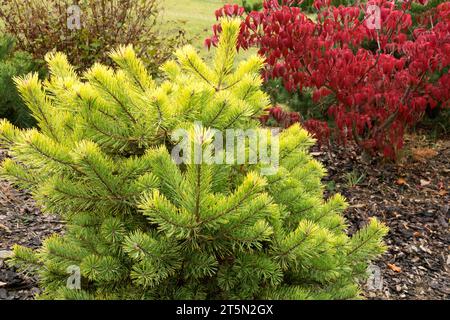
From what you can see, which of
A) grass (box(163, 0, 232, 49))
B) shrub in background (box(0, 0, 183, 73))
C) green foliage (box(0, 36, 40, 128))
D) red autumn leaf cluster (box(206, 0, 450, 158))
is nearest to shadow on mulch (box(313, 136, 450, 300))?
red autumn leaf cluster (box(206, 0, 450, 158))

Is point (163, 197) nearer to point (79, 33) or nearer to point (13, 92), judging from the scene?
point (13, 92)

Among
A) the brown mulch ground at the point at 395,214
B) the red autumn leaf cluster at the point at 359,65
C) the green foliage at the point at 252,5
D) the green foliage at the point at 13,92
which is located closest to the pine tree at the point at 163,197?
the brown mulch ground at the point at 395,214

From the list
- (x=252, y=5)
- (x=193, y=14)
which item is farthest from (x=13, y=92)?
(x=193, y=14)

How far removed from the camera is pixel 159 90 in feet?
7.00

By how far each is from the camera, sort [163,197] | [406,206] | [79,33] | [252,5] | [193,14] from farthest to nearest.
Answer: [193,14] < [252,5] < [79,33] < [406,206] < [163,197]

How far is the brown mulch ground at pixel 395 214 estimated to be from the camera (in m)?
4.05

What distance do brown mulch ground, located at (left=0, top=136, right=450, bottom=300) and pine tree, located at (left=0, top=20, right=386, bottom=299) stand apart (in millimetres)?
1338

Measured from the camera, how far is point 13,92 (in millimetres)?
5887

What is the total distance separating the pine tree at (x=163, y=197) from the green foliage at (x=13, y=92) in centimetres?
370

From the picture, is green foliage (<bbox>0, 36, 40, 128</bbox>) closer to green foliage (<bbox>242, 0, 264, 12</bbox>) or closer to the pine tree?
the pine tree

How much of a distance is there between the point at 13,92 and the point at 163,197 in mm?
4419

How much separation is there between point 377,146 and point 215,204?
4007mm
